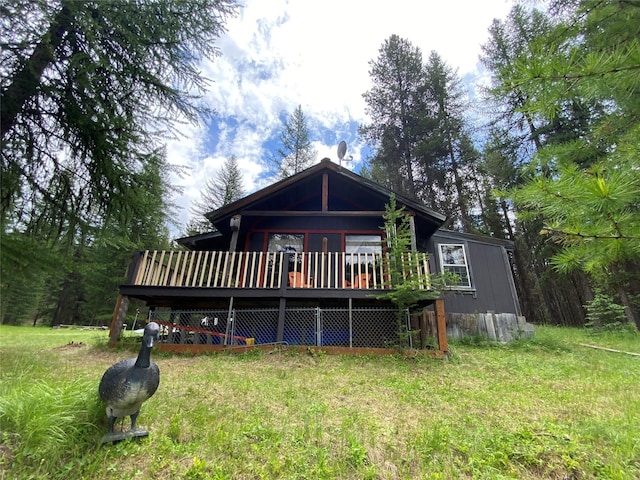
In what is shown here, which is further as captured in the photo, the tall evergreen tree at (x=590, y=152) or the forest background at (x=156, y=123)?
the forest background at (x=156, y=123)

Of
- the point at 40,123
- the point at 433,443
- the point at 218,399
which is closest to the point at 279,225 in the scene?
the point at 40,123

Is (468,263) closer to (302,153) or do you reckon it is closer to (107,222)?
(107,222)

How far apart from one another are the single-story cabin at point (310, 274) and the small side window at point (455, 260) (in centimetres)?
4

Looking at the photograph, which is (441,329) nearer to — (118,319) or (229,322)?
(229,322)

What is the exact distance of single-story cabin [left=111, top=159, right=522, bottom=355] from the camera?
7.50 m

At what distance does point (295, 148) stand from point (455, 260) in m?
16.1

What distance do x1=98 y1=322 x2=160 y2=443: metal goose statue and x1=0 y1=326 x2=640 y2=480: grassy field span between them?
13 cm

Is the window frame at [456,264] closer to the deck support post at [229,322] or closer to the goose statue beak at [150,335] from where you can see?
the deck support post at [229,322]

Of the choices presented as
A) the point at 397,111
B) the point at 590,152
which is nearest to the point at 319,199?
the point at 590,152

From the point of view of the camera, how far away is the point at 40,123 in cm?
518

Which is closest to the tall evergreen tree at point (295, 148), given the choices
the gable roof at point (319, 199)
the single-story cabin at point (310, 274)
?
the gable roof at point (319, 199)

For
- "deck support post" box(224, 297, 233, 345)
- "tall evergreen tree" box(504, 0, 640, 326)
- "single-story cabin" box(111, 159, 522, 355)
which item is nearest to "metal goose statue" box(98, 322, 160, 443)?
"tall evergreen tree" box(504, 0, 640, 326)

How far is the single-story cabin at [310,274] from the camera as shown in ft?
24.6

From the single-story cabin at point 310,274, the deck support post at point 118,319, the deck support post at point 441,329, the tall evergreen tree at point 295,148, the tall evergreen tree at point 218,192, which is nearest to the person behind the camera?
the deck support post at point 441,329
